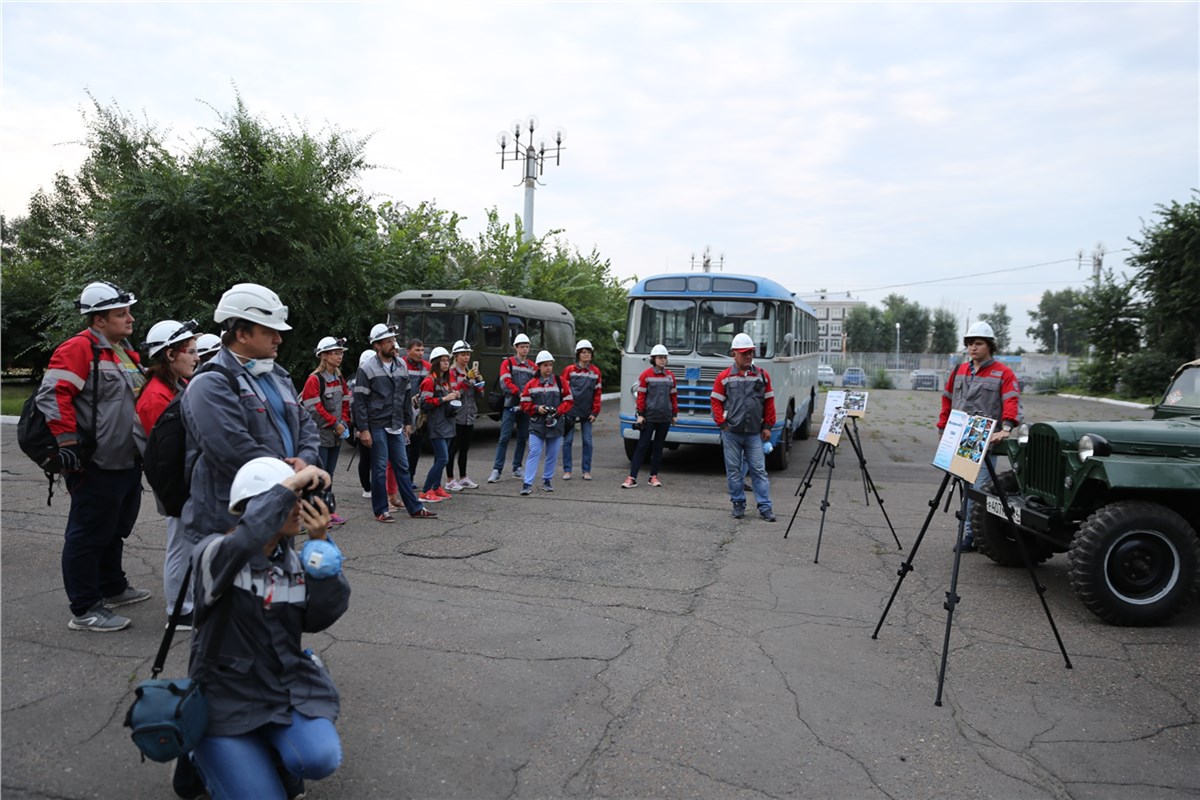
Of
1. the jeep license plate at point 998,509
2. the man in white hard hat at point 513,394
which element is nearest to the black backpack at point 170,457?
the jeep license plate at point 998,509

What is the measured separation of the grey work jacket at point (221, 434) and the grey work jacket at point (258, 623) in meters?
0.53

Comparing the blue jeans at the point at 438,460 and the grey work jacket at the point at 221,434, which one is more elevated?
the grey work jacket at the point at 221,434

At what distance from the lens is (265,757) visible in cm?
292

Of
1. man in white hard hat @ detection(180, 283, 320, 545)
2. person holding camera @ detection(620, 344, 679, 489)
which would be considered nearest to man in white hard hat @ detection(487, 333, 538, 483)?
person holding camera @ detection(620, 344, 679, 489)

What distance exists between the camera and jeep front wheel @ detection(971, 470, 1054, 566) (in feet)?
23.3

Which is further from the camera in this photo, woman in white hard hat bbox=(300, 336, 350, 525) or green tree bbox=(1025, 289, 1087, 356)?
green tree bbox=(1025, 289, 1087, 356)

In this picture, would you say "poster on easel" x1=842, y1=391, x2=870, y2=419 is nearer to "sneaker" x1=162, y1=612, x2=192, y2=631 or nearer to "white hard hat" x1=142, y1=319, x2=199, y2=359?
"white hard hat" x1=142, y1=319, x2=199, y2=359

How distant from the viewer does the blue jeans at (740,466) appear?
9.13 meters

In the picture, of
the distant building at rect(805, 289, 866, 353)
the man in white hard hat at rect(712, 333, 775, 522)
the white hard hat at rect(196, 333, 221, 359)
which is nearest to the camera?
the white hard hat at rect(196, 333, 221, 359)

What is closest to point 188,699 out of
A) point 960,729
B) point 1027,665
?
point 960,729

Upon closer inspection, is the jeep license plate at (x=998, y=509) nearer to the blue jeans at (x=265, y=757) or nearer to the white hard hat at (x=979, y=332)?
the white hard hat at (x=979, y=332)

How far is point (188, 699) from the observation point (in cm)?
274

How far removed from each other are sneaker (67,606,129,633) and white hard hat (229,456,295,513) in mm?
2831

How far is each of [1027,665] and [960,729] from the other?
1.19m
